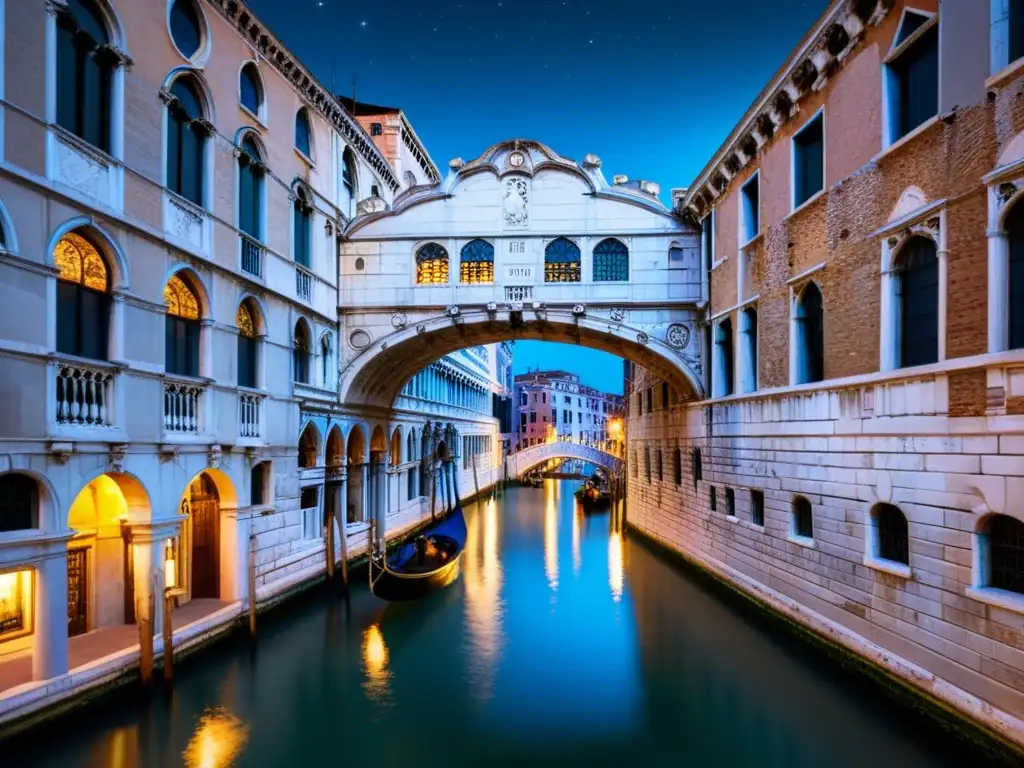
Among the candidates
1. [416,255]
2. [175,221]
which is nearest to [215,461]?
[175,221]

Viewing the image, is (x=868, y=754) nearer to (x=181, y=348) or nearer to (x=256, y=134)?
(x=181, y=348)

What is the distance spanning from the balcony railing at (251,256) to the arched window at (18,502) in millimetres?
3837

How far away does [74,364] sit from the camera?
5.72m

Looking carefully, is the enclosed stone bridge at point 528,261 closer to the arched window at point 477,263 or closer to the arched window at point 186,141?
the arched window at point 477,263

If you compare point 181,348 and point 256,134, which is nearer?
point 181,348

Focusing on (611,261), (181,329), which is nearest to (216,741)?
(181,329)

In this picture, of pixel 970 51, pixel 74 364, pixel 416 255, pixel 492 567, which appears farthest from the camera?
pixel 492 567

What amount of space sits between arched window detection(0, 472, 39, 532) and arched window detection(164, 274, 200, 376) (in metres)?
1.95

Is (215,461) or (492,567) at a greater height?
(215,461)

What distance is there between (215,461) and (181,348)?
52.1 inches

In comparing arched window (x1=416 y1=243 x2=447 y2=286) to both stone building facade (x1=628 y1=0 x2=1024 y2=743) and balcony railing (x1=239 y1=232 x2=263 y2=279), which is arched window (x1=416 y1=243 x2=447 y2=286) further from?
stone building facade (x1=628 y1=0 x2=1024 y2=743)

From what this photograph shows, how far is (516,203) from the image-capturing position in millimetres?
11188

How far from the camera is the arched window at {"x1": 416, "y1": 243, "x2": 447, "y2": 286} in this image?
1140cm

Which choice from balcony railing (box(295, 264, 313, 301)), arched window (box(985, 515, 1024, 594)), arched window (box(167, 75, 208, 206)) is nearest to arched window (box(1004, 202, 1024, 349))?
arched window (box(985, 515, 1024, 594))
